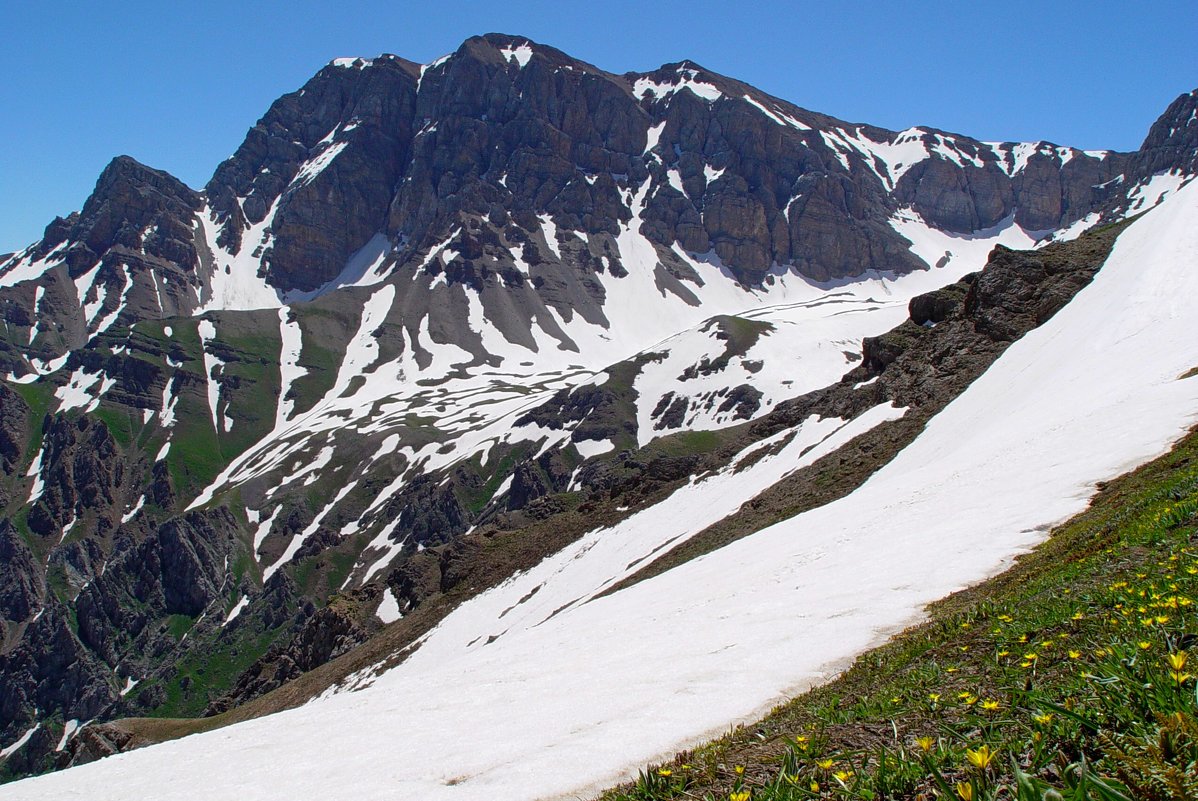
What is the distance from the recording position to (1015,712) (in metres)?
4.99

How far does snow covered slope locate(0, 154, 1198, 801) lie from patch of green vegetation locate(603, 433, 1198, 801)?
2.16 metres

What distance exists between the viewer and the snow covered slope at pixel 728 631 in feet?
31.7

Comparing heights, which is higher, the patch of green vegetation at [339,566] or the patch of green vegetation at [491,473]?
the patch of green vegetation at [491,473]

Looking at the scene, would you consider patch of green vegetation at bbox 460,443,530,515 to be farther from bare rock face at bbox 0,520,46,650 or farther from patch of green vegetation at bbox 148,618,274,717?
bare rock face at bbox 0,520,46,650

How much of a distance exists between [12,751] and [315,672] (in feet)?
351

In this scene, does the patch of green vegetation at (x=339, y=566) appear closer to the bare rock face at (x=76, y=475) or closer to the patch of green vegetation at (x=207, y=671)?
the patch of green vegetation at (x=207, y=671)

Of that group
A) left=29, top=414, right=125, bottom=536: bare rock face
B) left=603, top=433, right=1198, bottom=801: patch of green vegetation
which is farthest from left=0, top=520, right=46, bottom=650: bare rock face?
left=603, top=433, right=1198, bottom=801: patch of green vegetation

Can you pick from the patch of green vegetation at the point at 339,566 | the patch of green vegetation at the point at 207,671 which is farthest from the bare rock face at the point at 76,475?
the patch of green vegetation at the point at 339,566

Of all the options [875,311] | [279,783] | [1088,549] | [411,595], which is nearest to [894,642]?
[1088,549]

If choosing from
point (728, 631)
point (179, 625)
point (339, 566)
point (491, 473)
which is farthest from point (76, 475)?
point (728, 631)

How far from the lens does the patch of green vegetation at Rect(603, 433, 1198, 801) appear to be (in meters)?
3.62

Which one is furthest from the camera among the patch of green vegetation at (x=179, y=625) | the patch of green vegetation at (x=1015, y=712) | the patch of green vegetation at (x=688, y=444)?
the patch of green vegetation at (x=179, y=625)

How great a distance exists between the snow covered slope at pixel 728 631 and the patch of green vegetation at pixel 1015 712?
7.08ft

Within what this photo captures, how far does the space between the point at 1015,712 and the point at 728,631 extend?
10527mm
